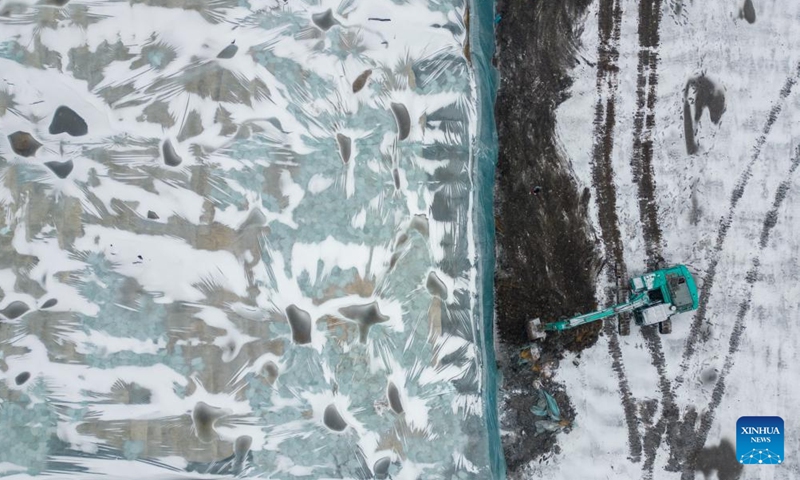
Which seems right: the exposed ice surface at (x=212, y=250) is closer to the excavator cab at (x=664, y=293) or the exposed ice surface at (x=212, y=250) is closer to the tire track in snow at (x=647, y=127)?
the excavator cab at (x=664, y=293)

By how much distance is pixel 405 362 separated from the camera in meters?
3.69

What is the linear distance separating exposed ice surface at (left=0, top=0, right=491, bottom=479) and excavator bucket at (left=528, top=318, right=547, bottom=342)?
1273mm

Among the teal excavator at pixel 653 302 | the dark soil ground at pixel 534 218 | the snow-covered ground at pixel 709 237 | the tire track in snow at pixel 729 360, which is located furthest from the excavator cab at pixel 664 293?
the tire track in snow at pixel 729 360

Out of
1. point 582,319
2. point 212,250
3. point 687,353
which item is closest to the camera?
point 212,250

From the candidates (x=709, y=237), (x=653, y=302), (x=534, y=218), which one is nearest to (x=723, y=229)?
(x=709, y=237)

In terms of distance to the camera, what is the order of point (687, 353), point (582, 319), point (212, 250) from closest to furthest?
point (212, 250), point (582, 319), point (687, 353)

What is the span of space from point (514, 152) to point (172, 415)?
3.74 metres

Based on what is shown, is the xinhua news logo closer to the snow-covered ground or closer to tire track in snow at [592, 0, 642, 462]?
the snow-covered ground

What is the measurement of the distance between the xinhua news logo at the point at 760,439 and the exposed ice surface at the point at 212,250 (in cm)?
315

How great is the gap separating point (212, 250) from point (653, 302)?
3957 mm

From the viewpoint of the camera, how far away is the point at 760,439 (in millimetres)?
4801

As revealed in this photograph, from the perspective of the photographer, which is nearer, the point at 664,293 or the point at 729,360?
the point at 664,293

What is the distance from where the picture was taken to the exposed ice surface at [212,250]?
3.50 m

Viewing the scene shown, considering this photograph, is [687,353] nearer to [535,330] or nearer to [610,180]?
[535,330]
